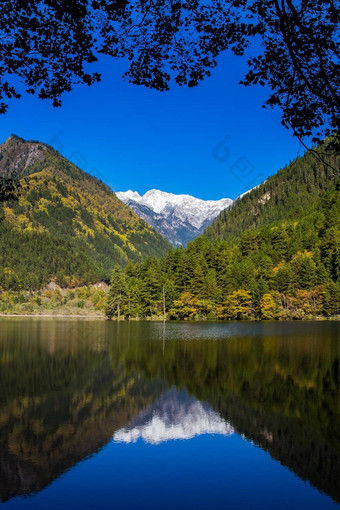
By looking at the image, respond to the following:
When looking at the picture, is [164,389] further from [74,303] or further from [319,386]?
[74,303]

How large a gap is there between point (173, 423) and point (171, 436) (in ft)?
3.65

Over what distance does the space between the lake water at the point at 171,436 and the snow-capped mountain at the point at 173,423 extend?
0.04 m

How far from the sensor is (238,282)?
95.4 m

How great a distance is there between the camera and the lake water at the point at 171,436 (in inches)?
382

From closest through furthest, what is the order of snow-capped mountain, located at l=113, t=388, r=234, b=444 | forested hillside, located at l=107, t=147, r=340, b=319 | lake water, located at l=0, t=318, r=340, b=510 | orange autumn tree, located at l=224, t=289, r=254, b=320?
lake water, located at l=0, t=318, r=340, b=510 < snow-capped mountain, located at l=113, t=388, r=234, b=444 < orange autumn tree, located at l=224, t=289, r=254, b=320 < forested hillside, located at l=107, t=147, r=340, b=319

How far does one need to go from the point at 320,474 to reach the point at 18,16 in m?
13.9

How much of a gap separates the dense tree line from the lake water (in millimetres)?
65769

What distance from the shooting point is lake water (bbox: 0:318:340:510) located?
31.8 ft

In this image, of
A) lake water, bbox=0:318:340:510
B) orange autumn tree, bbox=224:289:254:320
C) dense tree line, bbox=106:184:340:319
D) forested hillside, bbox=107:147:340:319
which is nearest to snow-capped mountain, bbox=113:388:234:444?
lake water, bbox=0:318:340:510

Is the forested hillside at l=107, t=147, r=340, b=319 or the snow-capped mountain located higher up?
the forested hillside at l=107, t=147, r=340, b=319

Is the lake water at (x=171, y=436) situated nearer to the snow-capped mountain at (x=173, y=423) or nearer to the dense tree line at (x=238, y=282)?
the snow-capped mountain at (x=173, y=423)

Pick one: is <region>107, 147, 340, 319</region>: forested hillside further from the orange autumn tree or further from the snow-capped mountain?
the snow-capped mountain

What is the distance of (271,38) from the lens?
1068cm

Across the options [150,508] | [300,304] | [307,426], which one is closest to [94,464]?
[150,508]
